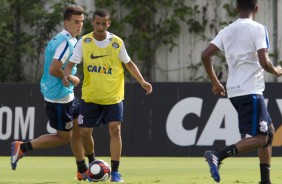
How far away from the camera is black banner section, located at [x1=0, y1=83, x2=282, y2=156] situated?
18.5m

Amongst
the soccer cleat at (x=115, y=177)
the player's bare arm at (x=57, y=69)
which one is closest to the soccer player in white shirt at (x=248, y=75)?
the soccer cleat at (x=115, y=177)

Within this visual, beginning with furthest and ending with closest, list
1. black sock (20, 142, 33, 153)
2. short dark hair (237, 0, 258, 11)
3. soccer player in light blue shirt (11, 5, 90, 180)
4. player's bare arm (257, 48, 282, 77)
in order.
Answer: black sock (20, 142, 33, 153), soccer player in light blue shirt (11, 5, 90, 180), short dark hair (237, 0, 258, 11), player's bare arm (257, 48, 282, 77)

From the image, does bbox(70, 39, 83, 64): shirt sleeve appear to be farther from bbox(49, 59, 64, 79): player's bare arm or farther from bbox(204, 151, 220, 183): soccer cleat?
bbox(204, 151, 220, 183): soccer cleat

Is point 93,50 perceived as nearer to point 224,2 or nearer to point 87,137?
point 87,137

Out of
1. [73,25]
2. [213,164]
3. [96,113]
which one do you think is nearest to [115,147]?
[96,113]

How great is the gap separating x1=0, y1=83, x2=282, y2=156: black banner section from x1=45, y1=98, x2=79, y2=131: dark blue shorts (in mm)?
6639

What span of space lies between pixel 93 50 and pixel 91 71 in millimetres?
255

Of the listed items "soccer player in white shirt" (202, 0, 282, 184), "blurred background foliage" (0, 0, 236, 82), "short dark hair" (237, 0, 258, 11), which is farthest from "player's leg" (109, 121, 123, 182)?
"blurred background foliage" (0, 0, 236, 82)

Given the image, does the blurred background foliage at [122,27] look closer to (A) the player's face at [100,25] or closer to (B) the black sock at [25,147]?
(B) the black sock at [25,147]

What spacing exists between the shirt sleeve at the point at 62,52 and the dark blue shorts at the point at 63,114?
704 millimetres

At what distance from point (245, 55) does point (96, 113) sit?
267 cm

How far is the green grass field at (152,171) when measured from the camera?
11.5 m

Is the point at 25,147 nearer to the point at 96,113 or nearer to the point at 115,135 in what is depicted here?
the point at 96,113

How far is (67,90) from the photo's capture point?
11852mm
